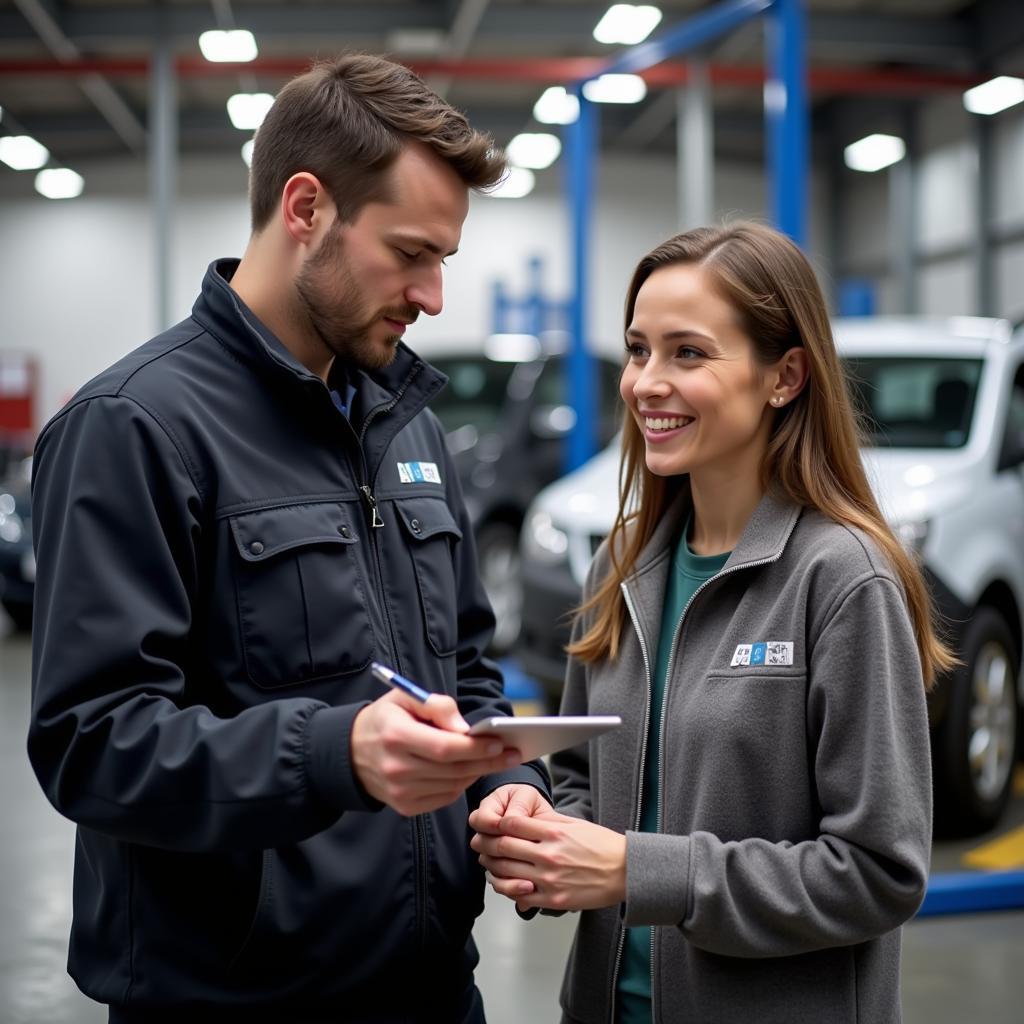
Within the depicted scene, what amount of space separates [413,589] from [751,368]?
54cm

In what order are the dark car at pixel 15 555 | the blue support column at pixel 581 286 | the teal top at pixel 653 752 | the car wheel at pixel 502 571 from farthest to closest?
the dark car at pixel 15 555
the car wheel at pixel 502 571
the blue support column at pixel 581 286
the teal top at pixel 653 752

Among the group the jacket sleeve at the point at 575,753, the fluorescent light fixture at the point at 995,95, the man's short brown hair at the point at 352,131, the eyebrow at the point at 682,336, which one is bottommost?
the jacket sleeve at the point at 575,753

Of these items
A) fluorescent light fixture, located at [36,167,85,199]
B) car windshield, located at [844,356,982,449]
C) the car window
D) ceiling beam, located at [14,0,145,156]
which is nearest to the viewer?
car windshield, located at [844,356,982,449]

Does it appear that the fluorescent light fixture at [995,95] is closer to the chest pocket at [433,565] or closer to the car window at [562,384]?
the car window at [562,384]

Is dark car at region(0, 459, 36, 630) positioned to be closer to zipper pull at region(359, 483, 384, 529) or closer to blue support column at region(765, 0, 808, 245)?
blue support column at region(765, 0, 808, 245)

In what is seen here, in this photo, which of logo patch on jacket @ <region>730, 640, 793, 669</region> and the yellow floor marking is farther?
the yellow floor marking

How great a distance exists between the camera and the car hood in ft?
14.6

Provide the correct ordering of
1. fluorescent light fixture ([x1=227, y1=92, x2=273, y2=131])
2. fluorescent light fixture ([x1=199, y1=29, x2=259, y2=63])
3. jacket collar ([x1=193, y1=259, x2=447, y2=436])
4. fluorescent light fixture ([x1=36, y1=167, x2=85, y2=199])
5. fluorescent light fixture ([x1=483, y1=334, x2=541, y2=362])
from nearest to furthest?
jacket collar ([x1=193, y1=259, x2=447, y2=436])
fluorescent light fixture ([x1=483, y1=334, x2=541, y2=362])
fluorescent light fixture ([x1=199, y1=29, x2=259, y2=63])
fluorescent light fixture ([x1=227, y1=92, x2=273, y2=131])
fluorescent light fixture ([x1=36, y1=167, x2=85, y2=199])

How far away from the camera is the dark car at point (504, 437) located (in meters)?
7.79

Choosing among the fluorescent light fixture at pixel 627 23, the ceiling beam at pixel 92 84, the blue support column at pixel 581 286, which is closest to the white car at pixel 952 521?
the blue support column at pixel 581 286

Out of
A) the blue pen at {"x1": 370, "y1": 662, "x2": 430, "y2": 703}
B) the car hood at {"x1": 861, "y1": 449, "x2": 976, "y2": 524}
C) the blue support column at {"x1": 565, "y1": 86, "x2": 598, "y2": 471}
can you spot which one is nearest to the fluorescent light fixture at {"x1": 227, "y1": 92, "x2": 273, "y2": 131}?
the blue support column at {"x1": 565, "y1": 86, "x2": 598, "y2": 471}

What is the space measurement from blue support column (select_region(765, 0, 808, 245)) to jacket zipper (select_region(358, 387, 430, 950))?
278 cm

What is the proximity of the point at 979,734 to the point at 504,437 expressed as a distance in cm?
399

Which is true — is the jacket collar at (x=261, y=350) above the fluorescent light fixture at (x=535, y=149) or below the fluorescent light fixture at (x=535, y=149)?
below
